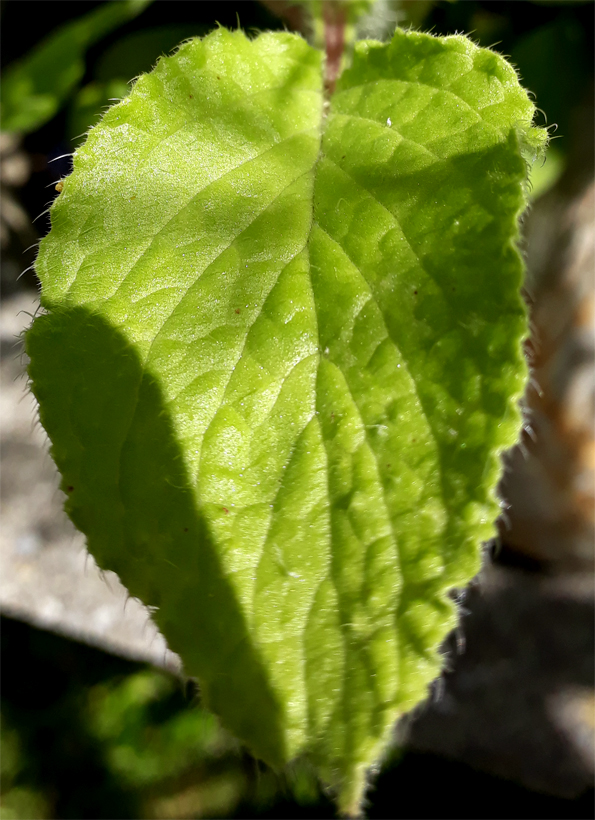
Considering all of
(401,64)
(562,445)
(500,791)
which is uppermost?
(401,64)

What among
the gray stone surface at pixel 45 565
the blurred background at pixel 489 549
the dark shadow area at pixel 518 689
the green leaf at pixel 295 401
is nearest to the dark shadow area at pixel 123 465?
the green leaf at pixel 295 401

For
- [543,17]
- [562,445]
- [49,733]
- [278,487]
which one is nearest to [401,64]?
[278,487]

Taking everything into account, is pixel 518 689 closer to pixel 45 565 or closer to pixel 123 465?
pixel 45 565

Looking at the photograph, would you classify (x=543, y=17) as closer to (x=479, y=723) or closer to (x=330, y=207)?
(x=330, y=207)

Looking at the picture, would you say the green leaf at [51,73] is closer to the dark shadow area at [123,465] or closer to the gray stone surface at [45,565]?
the gray stone surface at [45,565]

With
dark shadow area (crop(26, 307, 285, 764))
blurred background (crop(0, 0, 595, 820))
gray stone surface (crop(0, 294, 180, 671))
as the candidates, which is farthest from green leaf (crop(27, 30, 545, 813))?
gray stone surface (crop(0, 294, 180, 671))

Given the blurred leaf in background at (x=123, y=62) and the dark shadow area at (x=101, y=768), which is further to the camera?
the dark shadow area at (x=101, y=768)

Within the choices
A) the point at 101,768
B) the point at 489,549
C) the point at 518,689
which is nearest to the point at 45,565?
the point at 101,768
